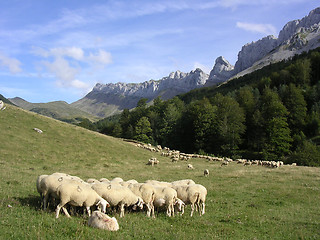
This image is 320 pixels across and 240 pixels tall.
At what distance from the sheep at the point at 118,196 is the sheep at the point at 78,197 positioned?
0.65 m

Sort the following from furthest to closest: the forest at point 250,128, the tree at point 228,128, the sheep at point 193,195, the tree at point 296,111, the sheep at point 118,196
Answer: the tree at point 296,111 → the tree at point 228,128 → the forest at point 250,128 → the sheep at point 193,195 → the sheep at point 118,196

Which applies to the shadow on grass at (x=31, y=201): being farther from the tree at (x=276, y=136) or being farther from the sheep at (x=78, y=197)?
the tree at (x=276, y=136)

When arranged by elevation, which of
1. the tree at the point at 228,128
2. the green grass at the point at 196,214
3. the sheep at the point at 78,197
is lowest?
the green grass at the point at 196,214

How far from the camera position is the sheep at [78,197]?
10.8 meters

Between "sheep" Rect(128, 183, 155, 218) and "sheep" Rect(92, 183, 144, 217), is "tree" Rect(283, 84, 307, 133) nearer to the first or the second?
"sheep" Rect(128, 183, 155, 218)

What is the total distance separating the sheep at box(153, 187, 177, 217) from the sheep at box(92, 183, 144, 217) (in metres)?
0.98

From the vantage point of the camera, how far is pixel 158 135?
88.6m

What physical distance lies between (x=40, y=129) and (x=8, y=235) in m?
36.8

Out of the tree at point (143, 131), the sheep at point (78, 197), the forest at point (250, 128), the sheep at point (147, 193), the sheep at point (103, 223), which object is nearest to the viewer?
the sheep at point (103, 223)

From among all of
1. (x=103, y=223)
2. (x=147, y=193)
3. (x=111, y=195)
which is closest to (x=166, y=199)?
(x=147, y=193)

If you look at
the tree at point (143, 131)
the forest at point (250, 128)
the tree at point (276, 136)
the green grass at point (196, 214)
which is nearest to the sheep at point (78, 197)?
the green grass at point (196, 214)

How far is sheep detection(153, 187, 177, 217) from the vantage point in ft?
42.7

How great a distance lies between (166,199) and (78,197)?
182 inches

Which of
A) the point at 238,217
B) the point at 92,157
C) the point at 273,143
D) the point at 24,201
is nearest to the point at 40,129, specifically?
the point at 92,157
